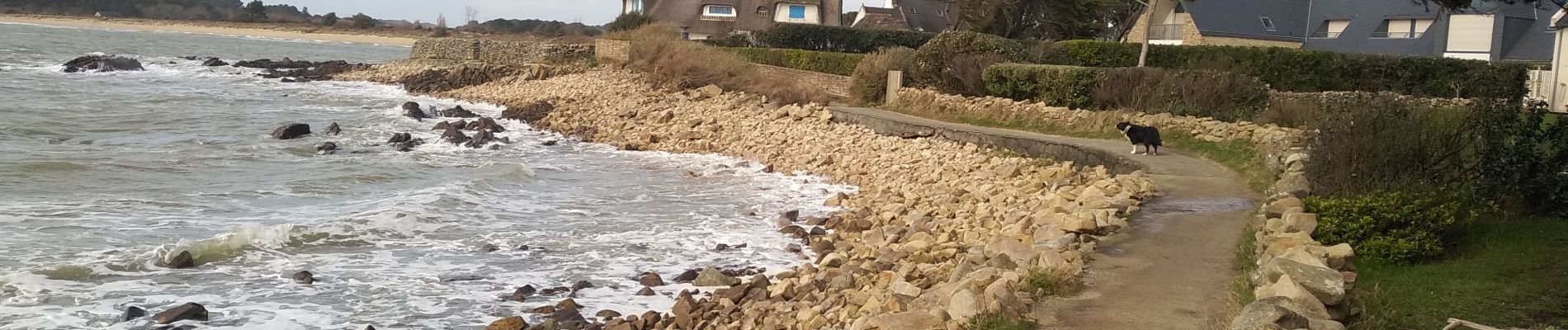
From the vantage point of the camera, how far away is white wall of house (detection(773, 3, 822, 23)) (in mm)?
57344

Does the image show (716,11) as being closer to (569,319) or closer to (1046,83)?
(1046,83)

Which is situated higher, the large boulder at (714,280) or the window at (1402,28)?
the window at (1402,28)

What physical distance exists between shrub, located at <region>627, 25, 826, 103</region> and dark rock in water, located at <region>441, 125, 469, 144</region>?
6820mm

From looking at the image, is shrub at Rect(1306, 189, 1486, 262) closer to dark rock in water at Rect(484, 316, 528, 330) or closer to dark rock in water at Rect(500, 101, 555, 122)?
dark rock in water at Rect(484, 316, 528, 330)

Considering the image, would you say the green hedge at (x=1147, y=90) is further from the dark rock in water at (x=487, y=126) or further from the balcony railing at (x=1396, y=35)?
the balcony railing at (x=1396, y=35)

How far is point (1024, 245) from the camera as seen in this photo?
979cm

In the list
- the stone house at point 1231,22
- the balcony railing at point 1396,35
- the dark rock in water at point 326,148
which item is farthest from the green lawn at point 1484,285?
the balcony railing at point 1396,35

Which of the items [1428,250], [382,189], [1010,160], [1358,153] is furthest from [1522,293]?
[382,189]

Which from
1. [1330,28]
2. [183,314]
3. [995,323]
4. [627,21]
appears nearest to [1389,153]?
[995,323]

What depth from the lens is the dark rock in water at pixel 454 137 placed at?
26234 mm

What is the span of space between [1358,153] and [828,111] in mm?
16172

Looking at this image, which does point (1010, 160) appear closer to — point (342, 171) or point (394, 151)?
point (342, 171)

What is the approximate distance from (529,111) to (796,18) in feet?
88.9

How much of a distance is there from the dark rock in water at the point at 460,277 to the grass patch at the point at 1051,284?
19.8ft
